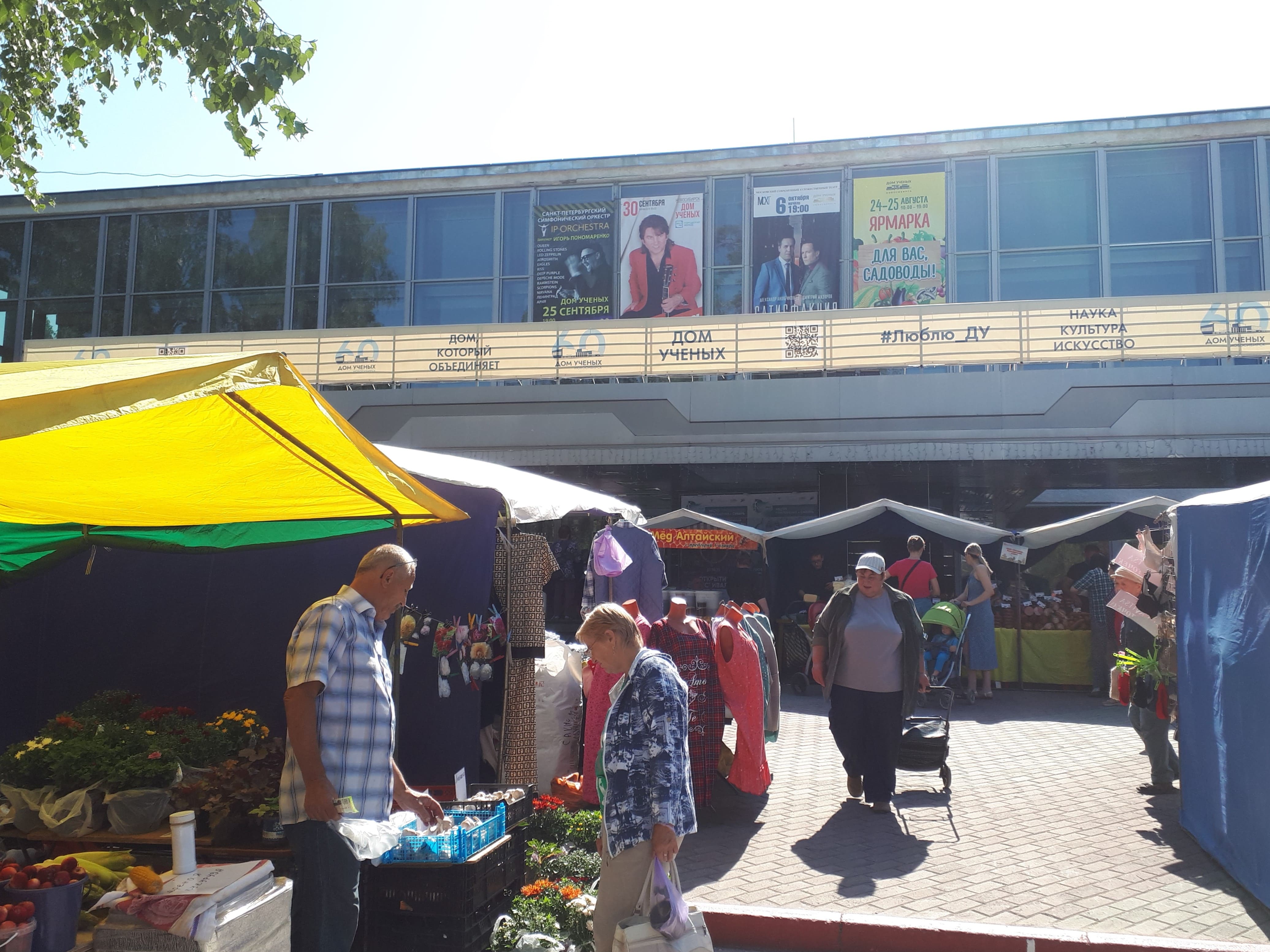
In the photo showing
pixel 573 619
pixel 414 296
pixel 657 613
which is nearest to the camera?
pixel 657 613

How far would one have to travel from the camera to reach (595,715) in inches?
285

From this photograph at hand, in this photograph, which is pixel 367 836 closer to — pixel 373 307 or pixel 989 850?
pixel 989 850

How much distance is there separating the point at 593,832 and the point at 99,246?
73.8 feet

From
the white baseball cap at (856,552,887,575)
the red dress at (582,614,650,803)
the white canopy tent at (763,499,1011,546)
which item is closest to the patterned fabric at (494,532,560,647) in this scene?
the red dress at (582,614,650,803)

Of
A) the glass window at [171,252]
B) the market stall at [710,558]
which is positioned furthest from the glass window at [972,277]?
the glass window at [171,252]

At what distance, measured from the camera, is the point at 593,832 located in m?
5.85

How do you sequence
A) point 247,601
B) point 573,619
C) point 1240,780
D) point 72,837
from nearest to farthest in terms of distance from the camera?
point 72,837 → point 1240,780 → point 247,601 → point 573,619

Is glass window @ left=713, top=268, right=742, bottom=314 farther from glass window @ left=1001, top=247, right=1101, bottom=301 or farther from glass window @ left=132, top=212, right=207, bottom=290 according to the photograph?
glass window @ left=132, top=212, right=207, bottom=290

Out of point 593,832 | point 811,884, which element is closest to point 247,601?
point 593,832

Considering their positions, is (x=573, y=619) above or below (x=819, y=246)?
below

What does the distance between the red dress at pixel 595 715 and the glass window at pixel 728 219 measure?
46.6ft

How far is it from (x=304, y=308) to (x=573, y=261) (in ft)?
20.9

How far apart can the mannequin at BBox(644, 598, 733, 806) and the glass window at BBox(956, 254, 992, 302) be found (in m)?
14.6

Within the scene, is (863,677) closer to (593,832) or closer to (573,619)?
(593,832)
